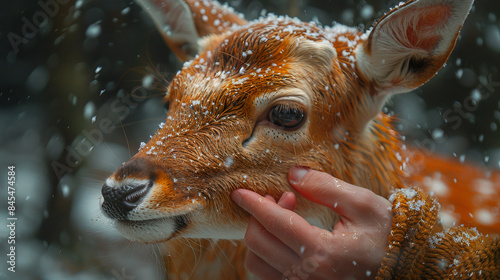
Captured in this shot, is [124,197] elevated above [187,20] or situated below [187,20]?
below

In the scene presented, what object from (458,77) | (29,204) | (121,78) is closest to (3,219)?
(29,204)

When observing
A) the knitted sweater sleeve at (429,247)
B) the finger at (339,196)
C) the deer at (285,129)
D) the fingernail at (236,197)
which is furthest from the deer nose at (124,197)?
the knitted sweater sleeve at (429,247)

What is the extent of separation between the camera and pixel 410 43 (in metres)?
0.70

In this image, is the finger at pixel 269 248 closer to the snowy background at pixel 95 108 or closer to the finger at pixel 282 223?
the finger at pixel 282 223

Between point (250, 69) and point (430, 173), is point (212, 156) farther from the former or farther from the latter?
point (430, 173)

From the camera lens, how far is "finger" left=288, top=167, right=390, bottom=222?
69cm

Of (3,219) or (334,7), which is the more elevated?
(334,7)

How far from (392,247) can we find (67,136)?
0.67 m

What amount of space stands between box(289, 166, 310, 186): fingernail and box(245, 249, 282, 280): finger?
15cm

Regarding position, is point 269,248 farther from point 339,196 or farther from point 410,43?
point 410,43

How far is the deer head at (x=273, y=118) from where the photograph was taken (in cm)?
65

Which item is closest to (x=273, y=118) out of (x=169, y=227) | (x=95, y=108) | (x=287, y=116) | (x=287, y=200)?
(x=287, y=116)

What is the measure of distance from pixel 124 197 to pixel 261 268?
0.87 feet

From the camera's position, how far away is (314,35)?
760 millimetres
